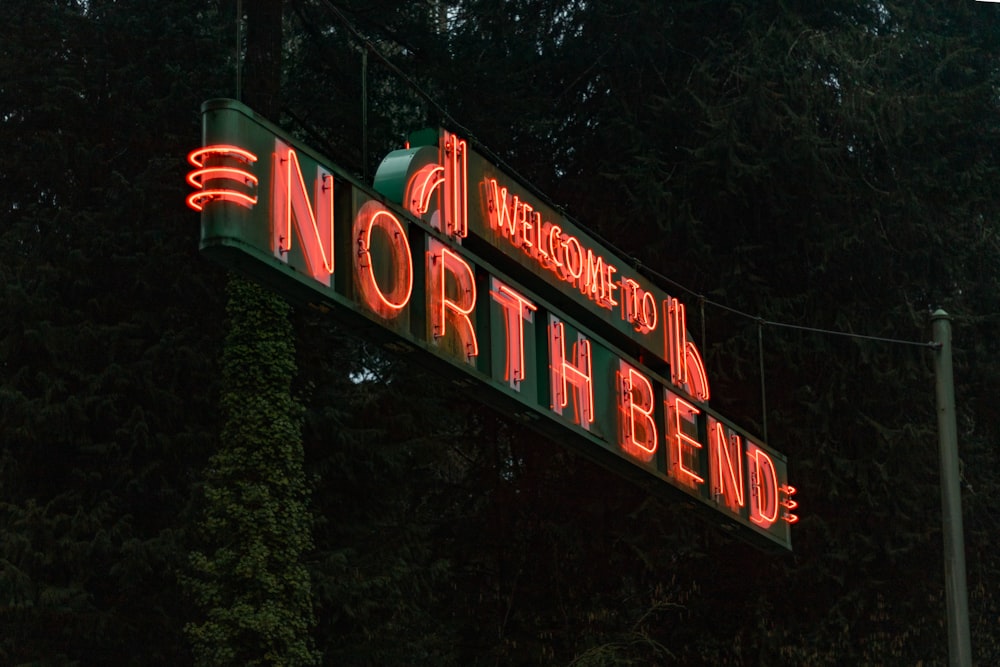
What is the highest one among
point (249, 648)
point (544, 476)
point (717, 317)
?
point (717, 317)

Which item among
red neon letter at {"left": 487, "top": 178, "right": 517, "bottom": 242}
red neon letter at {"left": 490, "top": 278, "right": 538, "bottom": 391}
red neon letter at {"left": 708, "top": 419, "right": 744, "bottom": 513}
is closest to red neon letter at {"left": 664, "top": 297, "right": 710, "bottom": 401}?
red neon letter at {"left": 708, "top": 419, "right": 744, "bottom": 513}

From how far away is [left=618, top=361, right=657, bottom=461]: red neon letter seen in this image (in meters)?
15.3

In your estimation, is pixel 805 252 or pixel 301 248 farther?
pixel 805 252

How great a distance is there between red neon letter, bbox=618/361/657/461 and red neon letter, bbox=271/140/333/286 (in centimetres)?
466

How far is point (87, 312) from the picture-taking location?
88.8ft

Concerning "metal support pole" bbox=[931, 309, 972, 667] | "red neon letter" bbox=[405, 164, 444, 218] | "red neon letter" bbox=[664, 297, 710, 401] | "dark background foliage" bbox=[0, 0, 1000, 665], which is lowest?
"metal support pole" bbox=[931, 309, 972, 667]

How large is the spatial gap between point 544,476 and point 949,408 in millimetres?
12783

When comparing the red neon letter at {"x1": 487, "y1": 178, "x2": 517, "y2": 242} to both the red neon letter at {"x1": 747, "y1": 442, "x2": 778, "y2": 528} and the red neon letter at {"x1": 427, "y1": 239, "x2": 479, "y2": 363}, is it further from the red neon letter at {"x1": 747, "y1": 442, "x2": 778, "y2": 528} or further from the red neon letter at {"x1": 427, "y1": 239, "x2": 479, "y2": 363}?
the red neon letter at {"x1": 747, "y1": 442, "x2": 778, "y2": 528}

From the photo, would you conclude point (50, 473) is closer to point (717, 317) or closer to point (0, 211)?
point (0, 211)

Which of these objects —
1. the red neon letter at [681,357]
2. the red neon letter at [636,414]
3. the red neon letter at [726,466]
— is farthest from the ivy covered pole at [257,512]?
the red neon letter at [636,414]

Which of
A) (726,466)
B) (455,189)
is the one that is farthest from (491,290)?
(726,466)

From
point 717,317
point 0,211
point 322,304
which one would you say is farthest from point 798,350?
point 322,304

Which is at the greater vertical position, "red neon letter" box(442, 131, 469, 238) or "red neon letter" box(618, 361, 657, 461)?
"red neon letter" box(442, 131, 469, 238)

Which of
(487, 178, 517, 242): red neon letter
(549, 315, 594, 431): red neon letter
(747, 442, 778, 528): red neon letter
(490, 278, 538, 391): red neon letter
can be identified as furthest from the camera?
(747, 442, 778, 528): red neon letter
